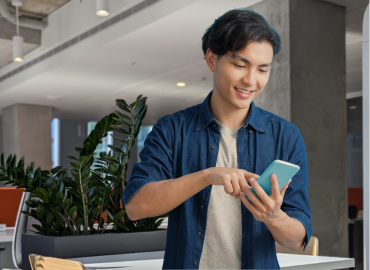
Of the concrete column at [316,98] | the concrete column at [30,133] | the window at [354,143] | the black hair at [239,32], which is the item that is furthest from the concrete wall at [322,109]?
the concrete column at [30,133]

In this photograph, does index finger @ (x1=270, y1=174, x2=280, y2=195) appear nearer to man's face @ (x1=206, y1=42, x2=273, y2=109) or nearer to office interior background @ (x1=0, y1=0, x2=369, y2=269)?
man's face @ (x1=206, y1=42, x2=273, y2=109)

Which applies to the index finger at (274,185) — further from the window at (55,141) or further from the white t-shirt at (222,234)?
the window at (55,141)

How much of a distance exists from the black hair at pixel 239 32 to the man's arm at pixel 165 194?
309 mm

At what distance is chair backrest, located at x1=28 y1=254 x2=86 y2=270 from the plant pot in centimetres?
58

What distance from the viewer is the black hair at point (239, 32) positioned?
1079 millimetres

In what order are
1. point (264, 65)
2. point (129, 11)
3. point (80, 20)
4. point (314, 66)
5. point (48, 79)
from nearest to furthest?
point (264, 65)
point (314, 66)
point (129, 11)
point (80, 20)
point (48, 79)

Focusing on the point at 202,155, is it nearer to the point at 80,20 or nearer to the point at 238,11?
the point at 238,11

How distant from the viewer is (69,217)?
2.21 m

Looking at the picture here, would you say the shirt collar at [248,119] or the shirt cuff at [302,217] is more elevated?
the shirt collar at [248,119]

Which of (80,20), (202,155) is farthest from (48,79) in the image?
(202,155)

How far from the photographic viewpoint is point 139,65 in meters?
7.50

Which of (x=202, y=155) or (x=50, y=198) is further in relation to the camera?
(x=50, y=198)

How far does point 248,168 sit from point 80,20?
619 centimetres

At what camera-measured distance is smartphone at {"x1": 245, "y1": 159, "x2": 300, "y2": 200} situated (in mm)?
898
